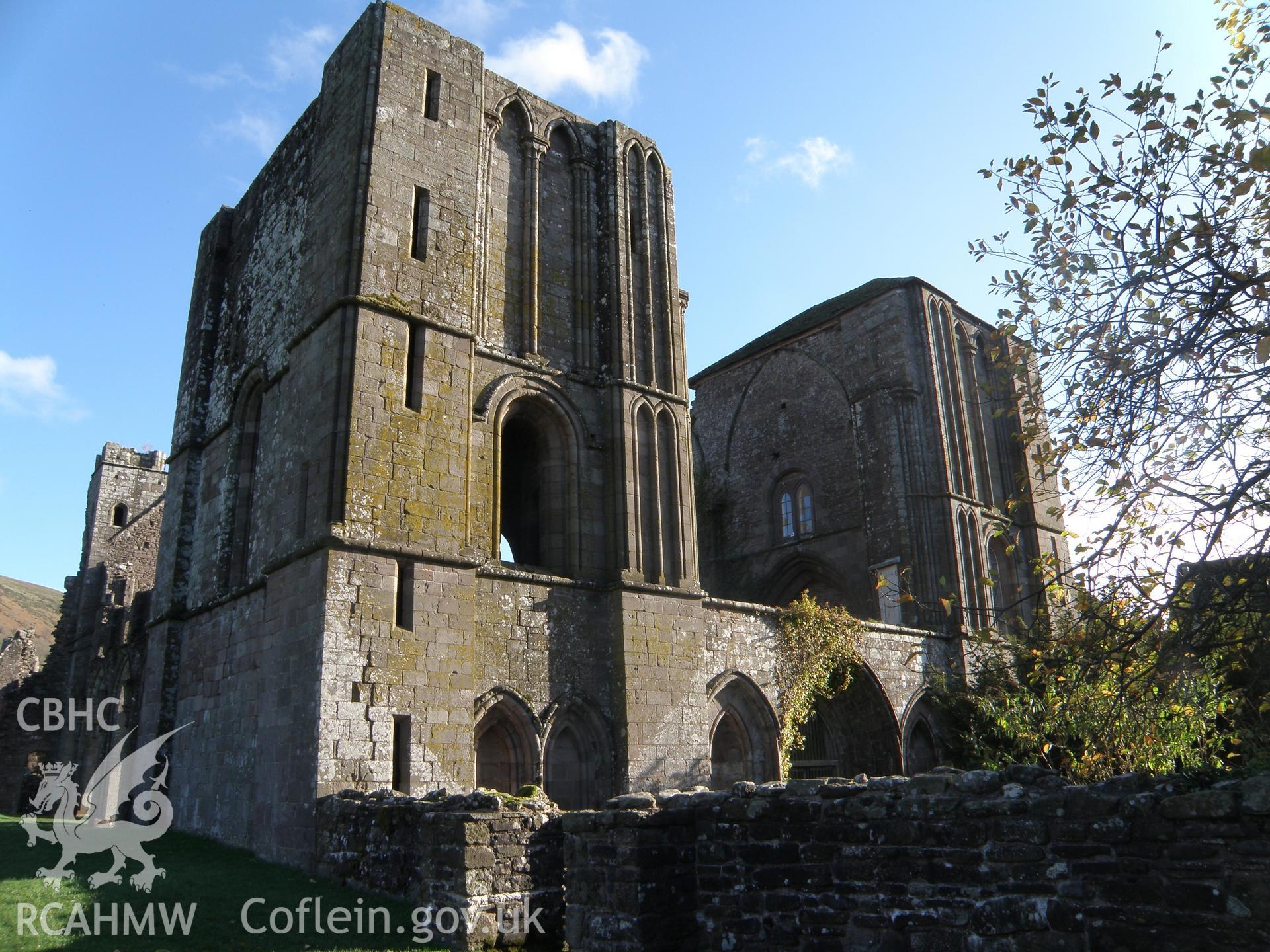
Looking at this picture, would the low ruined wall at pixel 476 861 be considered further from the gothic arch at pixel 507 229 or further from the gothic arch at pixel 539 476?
the gothic arch at pixel 507 229

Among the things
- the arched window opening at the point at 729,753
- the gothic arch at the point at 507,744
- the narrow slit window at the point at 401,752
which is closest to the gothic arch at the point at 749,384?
the arched window opening at the point at 729,753

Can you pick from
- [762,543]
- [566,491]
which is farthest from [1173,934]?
[762,543]

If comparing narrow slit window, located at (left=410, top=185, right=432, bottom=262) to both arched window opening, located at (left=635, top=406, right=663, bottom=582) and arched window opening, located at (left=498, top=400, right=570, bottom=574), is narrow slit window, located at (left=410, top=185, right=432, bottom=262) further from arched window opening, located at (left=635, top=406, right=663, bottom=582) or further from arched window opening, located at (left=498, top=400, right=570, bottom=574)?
arched window opening, located at (left=635, top=406, right=663, bottom=582)

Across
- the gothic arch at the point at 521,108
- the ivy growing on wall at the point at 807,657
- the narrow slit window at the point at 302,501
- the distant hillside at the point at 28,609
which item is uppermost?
the distant hillside at the point at 28,609

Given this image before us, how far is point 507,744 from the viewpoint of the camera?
12750 mm

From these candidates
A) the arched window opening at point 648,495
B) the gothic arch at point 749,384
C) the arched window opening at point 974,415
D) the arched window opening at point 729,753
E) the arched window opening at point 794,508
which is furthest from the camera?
the gothic arch at point 749,384

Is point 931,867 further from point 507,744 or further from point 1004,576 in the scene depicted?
point 1004,576

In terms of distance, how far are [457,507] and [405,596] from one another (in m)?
1.40

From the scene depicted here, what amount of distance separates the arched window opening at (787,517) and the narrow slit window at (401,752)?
13.4 metres

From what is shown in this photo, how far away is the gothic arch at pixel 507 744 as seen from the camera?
12492mm

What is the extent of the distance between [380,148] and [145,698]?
970cm

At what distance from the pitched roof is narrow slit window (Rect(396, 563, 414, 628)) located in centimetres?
1448

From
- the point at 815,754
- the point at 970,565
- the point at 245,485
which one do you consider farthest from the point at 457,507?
the point at 970,565

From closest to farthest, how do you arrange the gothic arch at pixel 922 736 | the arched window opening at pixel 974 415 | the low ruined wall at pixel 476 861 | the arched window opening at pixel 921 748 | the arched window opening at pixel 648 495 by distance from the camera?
the low ruined wall at pixel 476 861 < the arched window opening at pixel 648 495 < the gothic arch at pixel 922 736 < the arched window opening at pixel 921 748 < the arched window opening at pixel 974 415
